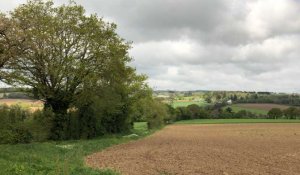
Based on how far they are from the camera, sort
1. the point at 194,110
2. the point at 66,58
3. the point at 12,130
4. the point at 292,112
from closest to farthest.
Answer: the point at 12,130 → the point at 66,58 → the point at 292,112 → the point at 194,110

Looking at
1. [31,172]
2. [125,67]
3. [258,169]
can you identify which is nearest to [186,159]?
→ [258,169]

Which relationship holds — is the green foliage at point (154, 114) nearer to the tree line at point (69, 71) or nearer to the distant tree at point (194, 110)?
the tree line at point (69, 71)

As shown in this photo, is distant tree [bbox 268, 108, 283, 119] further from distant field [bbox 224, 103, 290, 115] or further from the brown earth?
the brown earth

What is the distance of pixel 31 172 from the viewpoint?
16781mm

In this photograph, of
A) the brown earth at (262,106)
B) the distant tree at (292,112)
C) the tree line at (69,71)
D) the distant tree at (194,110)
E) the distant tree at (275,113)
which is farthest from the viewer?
the distant tree at (194,110)

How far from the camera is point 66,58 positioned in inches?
1719

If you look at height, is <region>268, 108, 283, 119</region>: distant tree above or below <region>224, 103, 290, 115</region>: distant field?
below

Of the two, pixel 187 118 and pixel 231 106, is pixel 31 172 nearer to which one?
pixel 187 118

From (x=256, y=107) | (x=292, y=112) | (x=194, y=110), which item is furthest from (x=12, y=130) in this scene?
(x=256, y=107)

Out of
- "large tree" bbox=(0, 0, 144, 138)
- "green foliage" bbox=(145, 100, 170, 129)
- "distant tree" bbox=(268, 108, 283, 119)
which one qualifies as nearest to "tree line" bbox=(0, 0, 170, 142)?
"large tree" bbox=(0, 0, 144, 138)

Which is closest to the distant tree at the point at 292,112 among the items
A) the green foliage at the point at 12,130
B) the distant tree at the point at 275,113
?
the distant tree at the point at 275,113

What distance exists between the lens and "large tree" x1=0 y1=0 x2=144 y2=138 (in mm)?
42625

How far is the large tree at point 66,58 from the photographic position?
4262 cm

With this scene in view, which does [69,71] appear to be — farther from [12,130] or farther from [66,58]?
[12,130]
